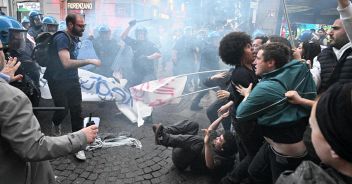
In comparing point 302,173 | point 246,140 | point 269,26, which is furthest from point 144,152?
point 269,26

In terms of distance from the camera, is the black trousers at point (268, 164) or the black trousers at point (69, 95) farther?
the black trousers at point (69, 95)

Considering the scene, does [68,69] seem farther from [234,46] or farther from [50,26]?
[50,26]

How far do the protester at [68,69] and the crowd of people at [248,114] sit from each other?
1cm

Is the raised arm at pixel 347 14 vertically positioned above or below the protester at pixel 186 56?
above

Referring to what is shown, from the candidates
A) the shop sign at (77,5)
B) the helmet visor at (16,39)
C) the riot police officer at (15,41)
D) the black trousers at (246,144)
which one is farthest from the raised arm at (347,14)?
the shop sign at (77,5)

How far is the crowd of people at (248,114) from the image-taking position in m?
1.11

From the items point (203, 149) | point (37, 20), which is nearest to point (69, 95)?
point (203, 149)

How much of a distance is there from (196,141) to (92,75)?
10.0ft

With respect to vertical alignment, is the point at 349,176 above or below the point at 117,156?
above

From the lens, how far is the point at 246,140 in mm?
3080

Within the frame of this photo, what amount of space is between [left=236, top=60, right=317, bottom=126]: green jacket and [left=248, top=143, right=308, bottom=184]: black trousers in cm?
34

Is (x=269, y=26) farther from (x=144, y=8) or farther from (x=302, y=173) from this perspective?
(x=302, y=173)

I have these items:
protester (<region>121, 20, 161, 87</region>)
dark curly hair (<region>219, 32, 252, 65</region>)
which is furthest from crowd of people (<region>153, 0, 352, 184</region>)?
protester (<region>121, 20, 161, 87</region>)

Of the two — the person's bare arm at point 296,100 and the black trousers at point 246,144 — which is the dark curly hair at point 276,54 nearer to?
the person's bare arm at point 296,100
